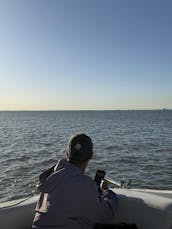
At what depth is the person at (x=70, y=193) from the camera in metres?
3.01

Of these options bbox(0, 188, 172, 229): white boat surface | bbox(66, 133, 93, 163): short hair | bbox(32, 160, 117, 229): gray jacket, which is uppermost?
bbox(66, 133, 93, 163): short hair

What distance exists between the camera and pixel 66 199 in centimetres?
301

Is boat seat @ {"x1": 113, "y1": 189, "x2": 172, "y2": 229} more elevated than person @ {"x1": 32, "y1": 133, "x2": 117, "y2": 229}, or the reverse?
person @ {"x1": 32, "y1": 133, "x2": 117, "y2": 229}

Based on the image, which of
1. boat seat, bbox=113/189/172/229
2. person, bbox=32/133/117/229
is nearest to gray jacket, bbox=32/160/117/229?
person, bbox=32/133/117/229

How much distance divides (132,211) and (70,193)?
3.04ft

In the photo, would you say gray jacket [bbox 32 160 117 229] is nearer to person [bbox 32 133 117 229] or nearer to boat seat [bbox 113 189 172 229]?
person [bbox 32 133 117 229]

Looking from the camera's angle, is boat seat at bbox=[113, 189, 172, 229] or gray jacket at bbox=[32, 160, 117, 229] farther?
boat seat at bbox=[113, 189, 172, 229]

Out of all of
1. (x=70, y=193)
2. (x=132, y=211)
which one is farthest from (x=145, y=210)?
(x=70, y=193)

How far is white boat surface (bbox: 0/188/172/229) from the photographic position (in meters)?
3.33

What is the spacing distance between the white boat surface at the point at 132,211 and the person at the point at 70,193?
599 millimetres

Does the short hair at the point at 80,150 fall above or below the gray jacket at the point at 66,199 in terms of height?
above

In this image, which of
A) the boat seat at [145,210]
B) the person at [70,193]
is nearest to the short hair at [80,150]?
the person at [70,193]

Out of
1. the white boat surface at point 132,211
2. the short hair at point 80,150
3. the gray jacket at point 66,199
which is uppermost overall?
the short hair at point 80,150

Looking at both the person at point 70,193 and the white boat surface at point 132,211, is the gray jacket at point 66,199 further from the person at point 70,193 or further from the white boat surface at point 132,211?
the white boat surface at point 132,211
